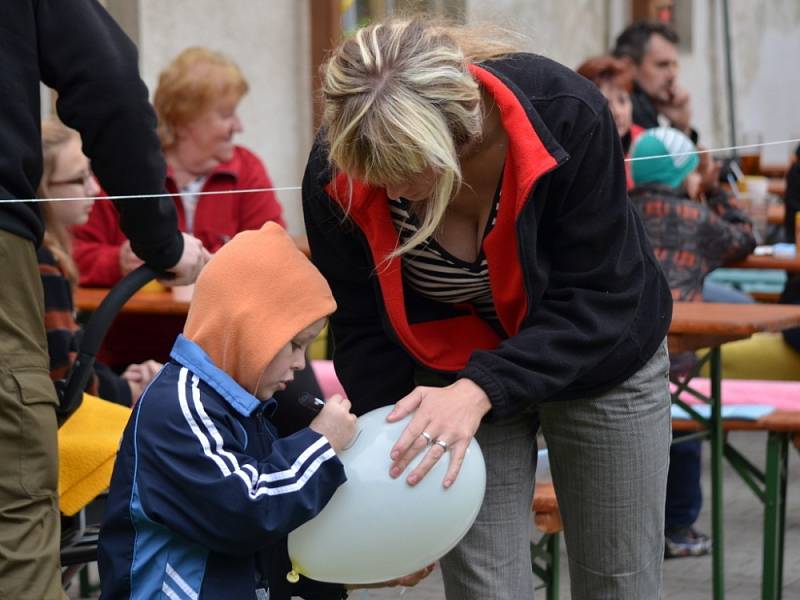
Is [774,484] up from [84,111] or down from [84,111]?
down

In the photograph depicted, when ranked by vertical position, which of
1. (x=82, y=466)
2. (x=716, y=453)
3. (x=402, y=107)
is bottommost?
(x=716, y=453)

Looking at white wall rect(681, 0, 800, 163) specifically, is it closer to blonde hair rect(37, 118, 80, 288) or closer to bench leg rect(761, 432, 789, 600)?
bench leg rect(761, 432, 789, 600)

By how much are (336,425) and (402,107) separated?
52cm

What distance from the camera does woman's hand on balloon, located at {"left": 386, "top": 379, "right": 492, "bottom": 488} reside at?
236 cm

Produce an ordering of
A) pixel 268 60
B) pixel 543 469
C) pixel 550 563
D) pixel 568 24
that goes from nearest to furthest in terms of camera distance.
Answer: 1. pixel 550 563
2. pixel 543 469
3. pixel 268 60
4. pixel 568 24

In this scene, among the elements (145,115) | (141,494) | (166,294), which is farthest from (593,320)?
(166,294)

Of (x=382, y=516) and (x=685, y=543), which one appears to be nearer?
(x=382, y=516)

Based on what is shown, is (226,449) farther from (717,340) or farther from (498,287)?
(717,340)

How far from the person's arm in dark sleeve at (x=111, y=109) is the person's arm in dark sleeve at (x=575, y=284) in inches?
34.8

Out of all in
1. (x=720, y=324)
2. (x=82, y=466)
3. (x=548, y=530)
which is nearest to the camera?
(x=82, y=466)

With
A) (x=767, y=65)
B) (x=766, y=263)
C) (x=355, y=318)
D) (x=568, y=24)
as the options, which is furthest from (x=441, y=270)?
(x=767, y=65)

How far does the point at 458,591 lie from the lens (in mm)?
2680

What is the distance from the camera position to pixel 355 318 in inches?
108

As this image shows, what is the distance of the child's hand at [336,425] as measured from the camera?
2424 millimetres
